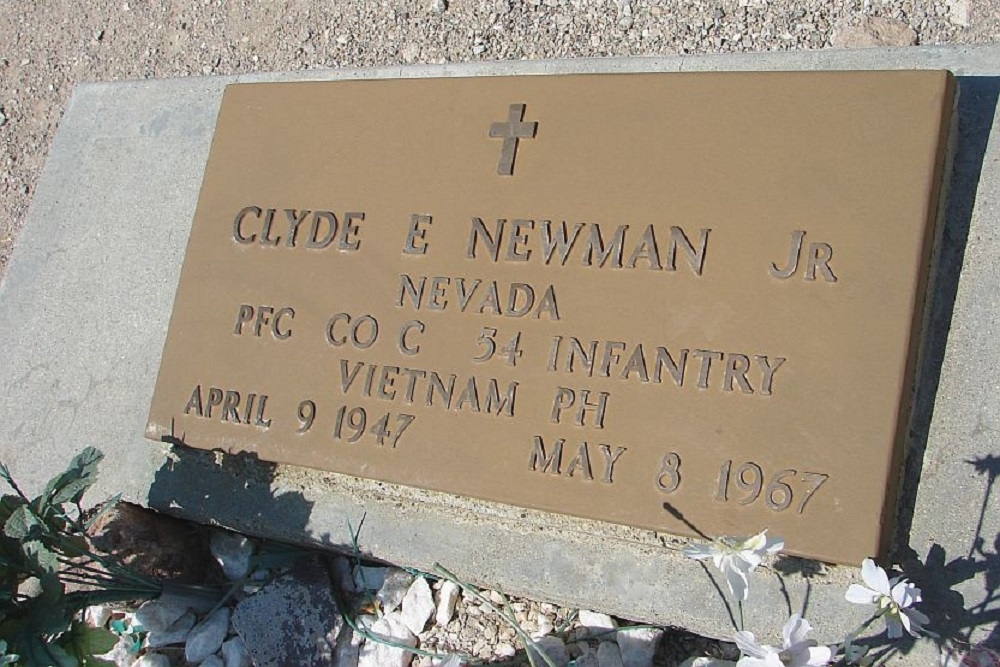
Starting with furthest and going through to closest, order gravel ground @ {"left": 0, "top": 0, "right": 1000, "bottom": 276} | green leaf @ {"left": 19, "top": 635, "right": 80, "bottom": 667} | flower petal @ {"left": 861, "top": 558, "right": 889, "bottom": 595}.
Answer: gravel ground @ {"left": 0, "top": 0, "right": 1000, "bottom": 276}
green leaf @ {"left": 19, "top": 635, "right": 80, "bottom": 667}
flower petal @ {"left": 861, "top": 558, "right": 889, "bottom": 595}

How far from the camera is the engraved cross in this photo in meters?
2.35

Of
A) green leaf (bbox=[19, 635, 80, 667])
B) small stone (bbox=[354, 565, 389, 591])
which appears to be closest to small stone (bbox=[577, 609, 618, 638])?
small stone (bbox=[354, 565, 389, 591])

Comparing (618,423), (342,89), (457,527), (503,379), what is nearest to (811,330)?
(618,423)

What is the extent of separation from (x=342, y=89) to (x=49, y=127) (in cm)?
147

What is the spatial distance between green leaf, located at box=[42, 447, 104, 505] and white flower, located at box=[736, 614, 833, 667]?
1.57 metres

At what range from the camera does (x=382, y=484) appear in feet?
8.12

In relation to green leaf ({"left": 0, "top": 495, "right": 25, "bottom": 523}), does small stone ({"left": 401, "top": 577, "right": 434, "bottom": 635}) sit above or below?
below

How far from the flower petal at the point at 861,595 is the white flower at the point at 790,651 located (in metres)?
0.13

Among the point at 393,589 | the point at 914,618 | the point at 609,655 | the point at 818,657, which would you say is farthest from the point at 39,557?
the point at 914,618

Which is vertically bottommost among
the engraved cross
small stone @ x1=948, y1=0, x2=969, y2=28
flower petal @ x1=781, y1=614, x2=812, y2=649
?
flower petal @ x1=781, y1=614, x2=812, y2=649

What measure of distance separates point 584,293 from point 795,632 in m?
0.83

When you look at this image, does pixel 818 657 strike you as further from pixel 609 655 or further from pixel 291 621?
pixel 291 621

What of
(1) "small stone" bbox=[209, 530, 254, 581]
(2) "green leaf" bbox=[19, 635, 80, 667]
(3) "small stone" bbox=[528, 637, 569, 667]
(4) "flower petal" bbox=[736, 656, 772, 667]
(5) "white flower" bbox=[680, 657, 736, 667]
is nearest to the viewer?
(4) "flower petal" bbox=[736, 656, 772, 667]

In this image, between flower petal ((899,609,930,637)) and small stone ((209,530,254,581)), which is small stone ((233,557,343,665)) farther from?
flower petal ((899,609,930,637))
